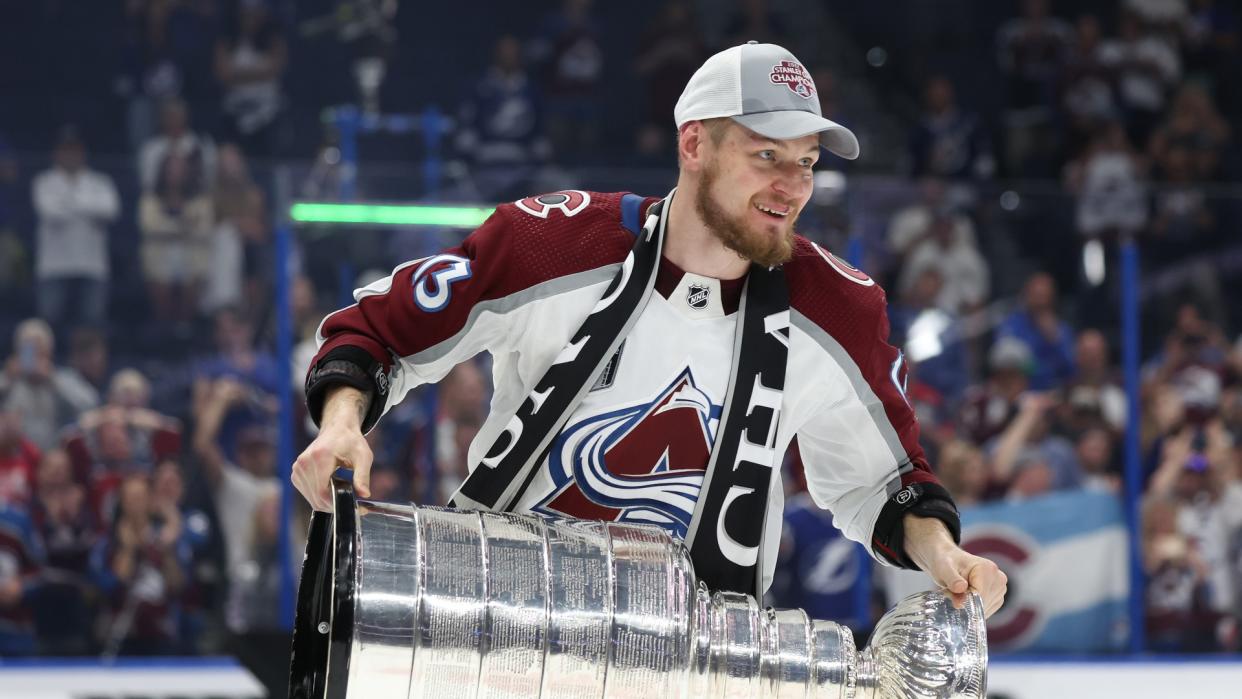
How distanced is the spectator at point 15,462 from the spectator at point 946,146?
6231mm

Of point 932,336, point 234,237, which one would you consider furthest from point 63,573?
point 932,336

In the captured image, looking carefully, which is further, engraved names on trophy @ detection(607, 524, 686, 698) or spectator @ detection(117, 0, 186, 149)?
spectator @ detection(117, 0, 186, 149)

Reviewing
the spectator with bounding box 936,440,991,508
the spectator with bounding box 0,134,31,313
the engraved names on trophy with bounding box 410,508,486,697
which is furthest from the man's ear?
the spectator with bounding box 0,134,31,313

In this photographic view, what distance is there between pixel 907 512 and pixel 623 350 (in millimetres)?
595

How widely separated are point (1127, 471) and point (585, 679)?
490 cm

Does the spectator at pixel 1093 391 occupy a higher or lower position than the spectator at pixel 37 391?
higher

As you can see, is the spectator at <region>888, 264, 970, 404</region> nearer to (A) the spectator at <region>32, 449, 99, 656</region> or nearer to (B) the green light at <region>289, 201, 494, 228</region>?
(B) the green light at <region>289, 201, 494, 228</region>

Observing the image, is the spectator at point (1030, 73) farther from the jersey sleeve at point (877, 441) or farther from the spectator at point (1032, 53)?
the jersey sleeve at point (877, 441)

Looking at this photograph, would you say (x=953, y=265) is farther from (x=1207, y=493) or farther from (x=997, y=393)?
(x=1207, y=493)

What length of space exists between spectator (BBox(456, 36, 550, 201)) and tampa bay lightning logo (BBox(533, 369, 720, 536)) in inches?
299

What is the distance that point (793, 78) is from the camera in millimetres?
2877

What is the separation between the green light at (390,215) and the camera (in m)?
6.33

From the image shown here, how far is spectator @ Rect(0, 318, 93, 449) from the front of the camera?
6.42 metres

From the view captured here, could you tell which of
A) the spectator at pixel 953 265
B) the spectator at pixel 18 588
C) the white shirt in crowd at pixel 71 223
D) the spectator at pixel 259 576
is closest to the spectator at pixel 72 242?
the white shirt in crowd at pixel 71 223
